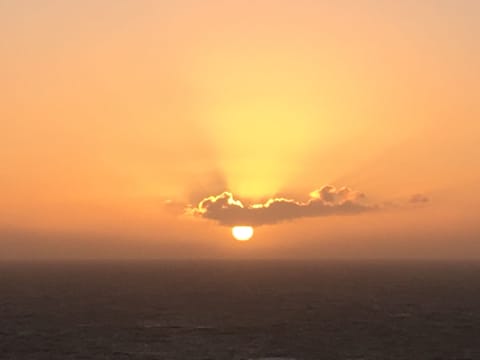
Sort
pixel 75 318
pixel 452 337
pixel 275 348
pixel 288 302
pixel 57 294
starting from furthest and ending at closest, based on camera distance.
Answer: pixel 57 294, pixel 288 302, pixel 75 318, pixel 452 337, pixel 275 348

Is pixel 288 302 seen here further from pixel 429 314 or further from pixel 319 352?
pixel 319 352

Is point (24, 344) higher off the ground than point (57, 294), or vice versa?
point (57, 294)

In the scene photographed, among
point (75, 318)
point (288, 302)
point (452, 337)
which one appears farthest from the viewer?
point (288, 302)

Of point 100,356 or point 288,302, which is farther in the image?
point 288,302

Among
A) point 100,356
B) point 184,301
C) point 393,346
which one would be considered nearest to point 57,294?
point 184,301

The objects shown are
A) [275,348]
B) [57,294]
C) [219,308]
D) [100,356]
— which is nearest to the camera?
[100,356]

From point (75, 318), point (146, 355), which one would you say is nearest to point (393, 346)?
point (146, 355)

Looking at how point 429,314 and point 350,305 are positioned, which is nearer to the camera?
point 429,314

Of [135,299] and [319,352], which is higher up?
[135,299]

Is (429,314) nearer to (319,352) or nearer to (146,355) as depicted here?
(319,352)

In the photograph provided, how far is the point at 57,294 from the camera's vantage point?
122750 mm

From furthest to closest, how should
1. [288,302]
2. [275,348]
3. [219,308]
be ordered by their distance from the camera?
[288,302] < [219,308] < [275,348]

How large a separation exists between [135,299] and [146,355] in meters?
55.8

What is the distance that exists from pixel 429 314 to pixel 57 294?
7154cm
